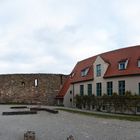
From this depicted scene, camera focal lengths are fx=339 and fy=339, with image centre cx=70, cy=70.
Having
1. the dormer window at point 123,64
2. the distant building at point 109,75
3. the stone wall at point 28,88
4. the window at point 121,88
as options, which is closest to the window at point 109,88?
the distant building at point 109,75

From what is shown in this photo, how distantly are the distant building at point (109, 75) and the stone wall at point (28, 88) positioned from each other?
18.0 feet

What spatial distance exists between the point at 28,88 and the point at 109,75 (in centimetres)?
1832

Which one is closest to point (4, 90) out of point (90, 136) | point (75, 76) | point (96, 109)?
point (75, 76)

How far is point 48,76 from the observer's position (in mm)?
50000

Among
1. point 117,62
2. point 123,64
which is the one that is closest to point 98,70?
point 117,62

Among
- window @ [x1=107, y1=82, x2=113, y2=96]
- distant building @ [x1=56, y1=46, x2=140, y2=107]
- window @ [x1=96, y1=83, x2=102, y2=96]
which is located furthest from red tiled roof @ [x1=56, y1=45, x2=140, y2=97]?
window @ [x1=96, y1=83, x2=102, y2=96]

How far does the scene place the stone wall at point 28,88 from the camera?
49.1 m

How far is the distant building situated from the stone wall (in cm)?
547

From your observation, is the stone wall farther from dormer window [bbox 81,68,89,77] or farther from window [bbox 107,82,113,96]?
window [bbox 107,82,113,96]

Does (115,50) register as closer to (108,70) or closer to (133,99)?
(108,70)

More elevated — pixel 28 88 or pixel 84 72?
pixel 84 72

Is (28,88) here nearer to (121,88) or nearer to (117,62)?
(117,62)

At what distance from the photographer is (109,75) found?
3431cm

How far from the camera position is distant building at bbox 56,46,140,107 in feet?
104
